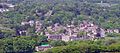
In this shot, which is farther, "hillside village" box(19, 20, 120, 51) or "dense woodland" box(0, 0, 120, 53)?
"hillside village" box(19, 20, 120, 51)

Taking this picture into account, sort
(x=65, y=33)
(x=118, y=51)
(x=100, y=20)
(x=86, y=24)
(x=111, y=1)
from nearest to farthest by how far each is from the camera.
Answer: (x=118, y=51)
(x=65, y=33)
(x=86, y=24)
(x=100, y=20)
(x=111, y=1)

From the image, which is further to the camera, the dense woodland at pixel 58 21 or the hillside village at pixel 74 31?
the hillside village at pixel 74 31

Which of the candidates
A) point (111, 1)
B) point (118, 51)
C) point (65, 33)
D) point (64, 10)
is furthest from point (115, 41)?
point (111, 1)

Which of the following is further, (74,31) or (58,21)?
(58,21)

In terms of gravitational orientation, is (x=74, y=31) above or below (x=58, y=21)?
above

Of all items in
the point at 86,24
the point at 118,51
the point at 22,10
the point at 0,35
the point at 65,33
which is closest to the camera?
the point at 118,51

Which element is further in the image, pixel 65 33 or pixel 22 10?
pixel 22 10

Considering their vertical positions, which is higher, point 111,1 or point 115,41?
point 115,41

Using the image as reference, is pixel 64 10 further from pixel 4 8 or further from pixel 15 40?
pixel 15 40
